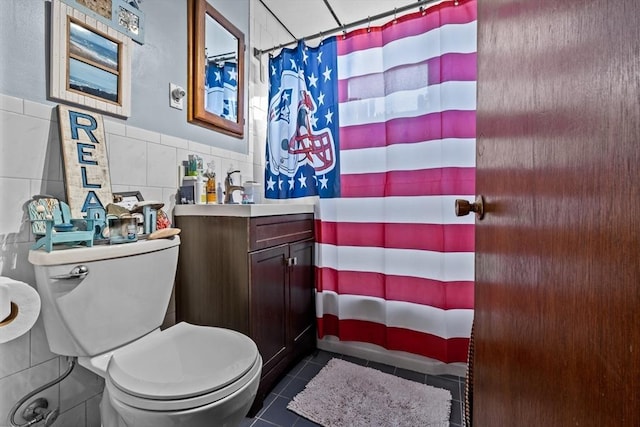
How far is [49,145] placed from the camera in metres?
0.99

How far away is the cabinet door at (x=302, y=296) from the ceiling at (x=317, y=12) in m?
1.34

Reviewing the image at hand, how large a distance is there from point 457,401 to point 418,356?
28cm

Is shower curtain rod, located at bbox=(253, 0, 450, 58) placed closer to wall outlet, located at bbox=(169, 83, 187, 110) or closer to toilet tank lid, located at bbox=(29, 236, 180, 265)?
wall outlet, located at bbox=(169, 83, 187, 110)

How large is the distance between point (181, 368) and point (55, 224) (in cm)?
60

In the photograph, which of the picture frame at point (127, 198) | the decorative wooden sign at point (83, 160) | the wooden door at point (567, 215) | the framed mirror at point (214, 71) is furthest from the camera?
the framed mirror at point (214, 71)

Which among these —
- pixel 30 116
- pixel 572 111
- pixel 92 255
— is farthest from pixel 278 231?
pixel 572 111

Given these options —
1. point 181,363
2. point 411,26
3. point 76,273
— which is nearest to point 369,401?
point 181,363

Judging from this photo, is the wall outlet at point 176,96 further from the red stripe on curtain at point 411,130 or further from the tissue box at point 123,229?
the red stripe on curtain at point 411,130

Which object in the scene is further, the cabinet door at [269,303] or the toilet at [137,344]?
the cabinet door at [269,303]

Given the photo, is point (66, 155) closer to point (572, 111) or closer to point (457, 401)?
point (572, 111)

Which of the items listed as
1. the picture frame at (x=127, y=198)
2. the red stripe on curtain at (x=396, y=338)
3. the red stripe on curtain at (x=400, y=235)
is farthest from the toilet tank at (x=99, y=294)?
the red stripe on curtain at (x=396, y=338)

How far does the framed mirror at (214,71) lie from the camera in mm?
1525

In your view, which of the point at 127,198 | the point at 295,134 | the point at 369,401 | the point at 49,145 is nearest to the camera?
the point at 49,145

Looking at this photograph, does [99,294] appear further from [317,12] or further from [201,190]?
[317,12]
